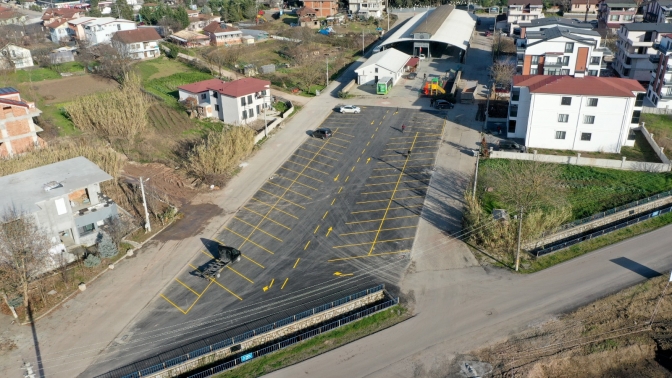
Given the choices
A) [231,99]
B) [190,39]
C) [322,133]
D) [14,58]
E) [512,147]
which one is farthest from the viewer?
[190,39]

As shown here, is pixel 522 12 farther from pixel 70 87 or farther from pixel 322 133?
pixel 70 87

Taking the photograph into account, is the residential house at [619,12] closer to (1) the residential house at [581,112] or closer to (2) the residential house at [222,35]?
(1) the residential house at [581,112]

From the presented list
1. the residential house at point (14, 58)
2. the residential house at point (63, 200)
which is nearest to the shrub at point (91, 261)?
the residential house at point (63, 200)

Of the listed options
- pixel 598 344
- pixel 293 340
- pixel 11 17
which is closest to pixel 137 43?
pixel 11 17

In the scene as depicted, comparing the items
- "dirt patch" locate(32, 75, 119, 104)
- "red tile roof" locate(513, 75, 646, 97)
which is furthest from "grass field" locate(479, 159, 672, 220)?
"dirt patch" locate(32, 75, 119, 104)

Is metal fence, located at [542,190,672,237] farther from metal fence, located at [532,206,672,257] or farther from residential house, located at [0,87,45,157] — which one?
residential house, located at [0,87,45,157]

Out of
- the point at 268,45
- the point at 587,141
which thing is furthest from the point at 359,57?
the point at 587,141
